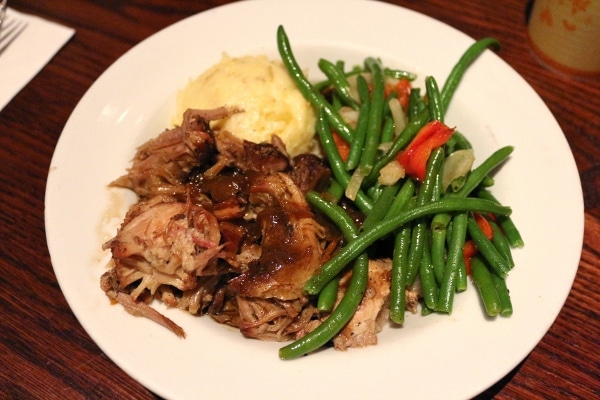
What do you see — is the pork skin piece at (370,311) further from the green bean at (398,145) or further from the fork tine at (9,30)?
the fork tine at (9,30)

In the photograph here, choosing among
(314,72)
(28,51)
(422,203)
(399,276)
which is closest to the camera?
(399,276)

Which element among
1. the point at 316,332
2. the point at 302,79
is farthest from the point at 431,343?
the point at 302,79

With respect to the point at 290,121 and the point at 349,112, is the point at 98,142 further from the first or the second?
Result: the point at 349,112

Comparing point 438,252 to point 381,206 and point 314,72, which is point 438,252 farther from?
point 314,72

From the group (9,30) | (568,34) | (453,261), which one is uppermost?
(568,34)

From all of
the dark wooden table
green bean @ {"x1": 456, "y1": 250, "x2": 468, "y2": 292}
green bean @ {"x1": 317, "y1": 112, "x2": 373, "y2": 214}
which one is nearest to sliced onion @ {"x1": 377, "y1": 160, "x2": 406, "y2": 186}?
green bean @ {"x1": 317, "y1": 112, "x2": 373, "y2": 214}

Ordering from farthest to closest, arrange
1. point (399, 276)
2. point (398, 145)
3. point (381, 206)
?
1. point (398, 145)
2. point (381, 206)
3. point (399, 276)

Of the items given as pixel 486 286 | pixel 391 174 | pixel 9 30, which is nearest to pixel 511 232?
pixel 486 286

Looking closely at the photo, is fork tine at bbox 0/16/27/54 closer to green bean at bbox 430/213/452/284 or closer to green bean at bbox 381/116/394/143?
green bean at bbox 381/116/394/143
